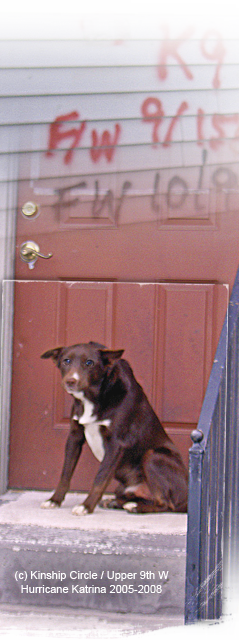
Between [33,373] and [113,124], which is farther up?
[113,124]

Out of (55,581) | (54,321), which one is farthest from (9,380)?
(55,581)

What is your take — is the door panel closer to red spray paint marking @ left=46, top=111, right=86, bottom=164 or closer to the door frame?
the door frame

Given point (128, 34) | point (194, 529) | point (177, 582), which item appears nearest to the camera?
point (194, 529)

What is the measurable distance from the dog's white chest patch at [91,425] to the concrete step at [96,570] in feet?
1.40

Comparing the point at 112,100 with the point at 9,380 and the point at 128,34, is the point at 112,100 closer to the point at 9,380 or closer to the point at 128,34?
the point at 128,34

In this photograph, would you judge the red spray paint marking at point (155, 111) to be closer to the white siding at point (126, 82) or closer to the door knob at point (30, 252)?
the white siding at point (126, 82)

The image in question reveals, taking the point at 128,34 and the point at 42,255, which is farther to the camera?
the point at 42,255

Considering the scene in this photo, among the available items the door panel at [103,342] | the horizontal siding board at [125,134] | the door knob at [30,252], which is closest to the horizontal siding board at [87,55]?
the horizontal siding board at [125,134]

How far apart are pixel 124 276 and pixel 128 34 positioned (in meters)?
1.11

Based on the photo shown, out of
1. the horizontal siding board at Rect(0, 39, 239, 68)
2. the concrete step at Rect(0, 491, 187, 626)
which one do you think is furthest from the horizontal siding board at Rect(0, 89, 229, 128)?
the concrete step at Rect(0, 491, 187, 626)

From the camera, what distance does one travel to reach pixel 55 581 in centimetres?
→ 236

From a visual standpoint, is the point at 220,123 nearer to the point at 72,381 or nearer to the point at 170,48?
the point at 170,48

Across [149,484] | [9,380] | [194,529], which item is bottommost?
[149,484]

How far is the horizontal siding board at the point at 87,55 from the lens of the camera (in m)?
3.04
